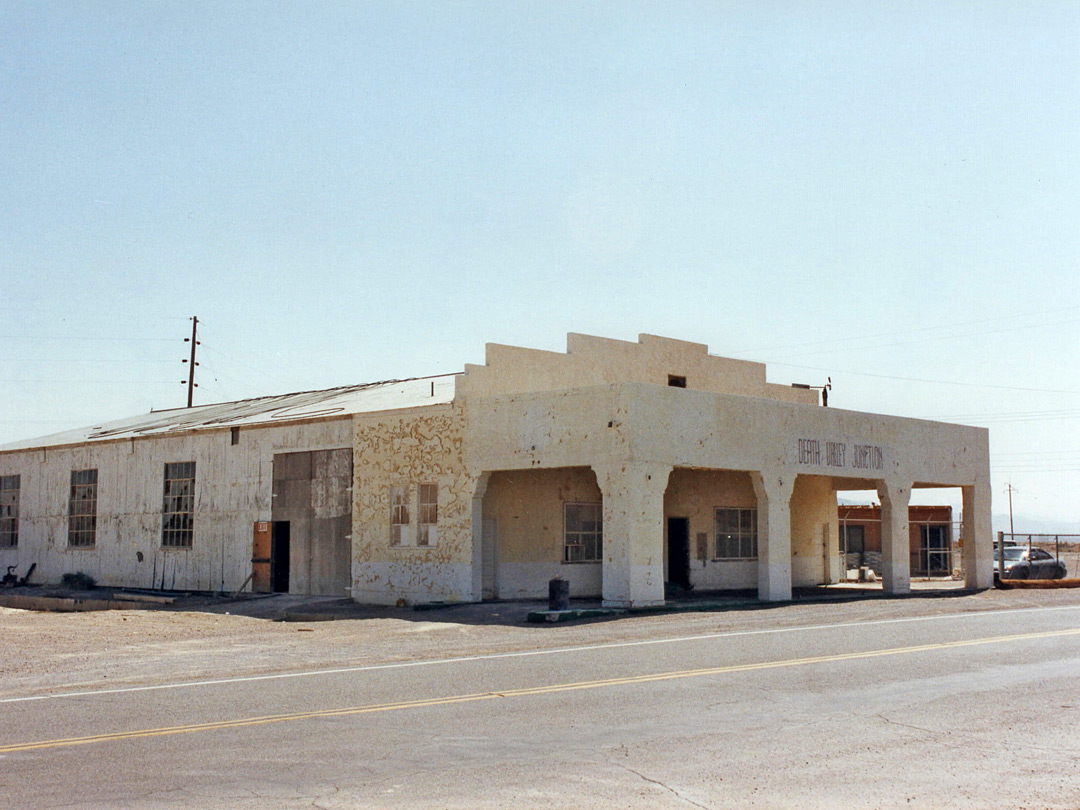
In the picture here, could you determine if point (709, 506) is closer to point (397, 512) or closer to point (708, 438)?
point (708, 438)

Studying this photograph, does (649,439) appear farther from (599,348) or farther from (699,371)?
(699,371)

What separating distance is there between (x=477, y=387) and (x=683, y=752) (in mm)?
18963

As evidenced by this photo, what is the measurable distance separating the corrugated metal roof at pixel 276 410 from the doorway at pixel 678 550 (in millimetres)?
7714

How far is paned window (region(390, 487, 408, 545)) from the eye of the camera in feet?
90.4

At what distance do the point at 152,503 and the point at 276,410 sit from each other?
4.79 metres

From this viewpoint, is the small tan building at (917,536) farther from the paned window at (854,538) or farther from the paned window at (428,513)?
the paned window at (428,513)

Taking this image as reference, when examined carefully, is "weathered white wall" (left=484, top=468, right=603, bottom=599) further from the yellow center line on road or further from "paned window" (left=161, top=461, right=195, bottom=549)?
the yellow center line on road

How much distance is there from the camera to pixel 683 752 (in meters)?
8.58

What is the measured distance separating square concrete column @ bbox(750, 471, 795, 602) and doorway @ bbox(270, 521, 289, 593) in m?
13.1

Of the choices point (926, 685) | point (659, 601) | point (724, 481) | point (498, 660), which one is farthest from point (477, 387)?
point (926, 685)

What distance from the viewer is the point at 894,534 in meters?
30.9

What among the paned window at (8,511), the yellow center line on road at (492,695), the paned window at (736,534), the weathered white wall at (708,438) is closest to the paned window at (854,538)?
the weathered white wall at (708,438)

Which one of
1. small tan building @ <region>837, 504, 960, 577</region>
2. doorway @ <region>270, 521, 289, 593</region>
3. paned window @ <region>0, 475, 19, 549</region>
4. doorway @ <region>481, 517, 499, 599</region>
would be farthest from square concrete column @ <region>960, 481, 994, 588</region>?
paned window @ <region>0, 475, 19, 549</region>

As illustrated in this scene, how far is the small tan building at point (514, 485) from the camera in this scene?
24625 mm
